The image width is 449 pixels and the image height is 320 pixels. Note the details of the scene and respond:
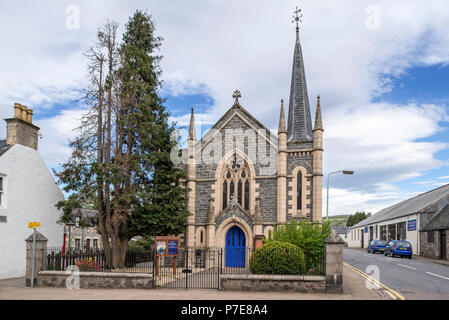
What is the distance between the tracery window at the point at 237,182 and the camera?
960 inches

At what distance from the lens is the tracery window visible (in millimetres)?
24391

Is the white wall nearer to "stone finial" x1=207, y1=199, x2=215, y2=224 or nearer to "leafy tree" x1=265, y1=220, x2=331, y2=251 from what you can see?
"stone finial" x1=207, y1=199, x2=215, y2=224

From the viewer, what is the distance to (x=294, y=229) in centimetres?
1655

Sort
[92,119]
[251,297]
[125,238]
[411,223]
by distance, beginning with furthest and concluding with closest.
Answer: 1. [411,223]
2. [125,238]
3. [92,119]
4. [251,297]

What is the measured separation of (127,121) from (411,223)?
31256 mm

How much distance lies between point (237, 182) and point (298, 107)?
716 cm

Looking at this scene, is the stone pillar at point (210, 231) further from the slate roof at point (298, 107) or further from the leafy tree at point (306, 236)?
the leafy tree at point (306, 236)

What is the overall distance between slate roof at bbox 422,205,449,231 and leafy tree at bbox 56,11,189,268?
22.0 m

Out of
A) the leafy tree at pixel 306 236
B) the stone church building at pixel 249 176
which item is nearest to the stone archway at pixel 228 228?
the stone church building at pixel 249 176

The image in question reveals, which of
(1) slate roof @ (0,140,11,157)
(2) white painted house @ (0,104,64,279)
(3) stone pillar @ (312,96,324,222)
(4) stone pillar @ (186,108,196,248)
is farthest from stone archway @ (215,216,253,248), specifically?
(1) slate roof @ (0,140,11,157)

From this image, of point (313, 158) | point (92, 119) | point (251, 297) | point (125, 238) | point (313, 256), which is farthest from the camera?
point (313, 158)

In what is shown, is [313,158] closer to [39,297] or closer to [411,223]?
[39,297]

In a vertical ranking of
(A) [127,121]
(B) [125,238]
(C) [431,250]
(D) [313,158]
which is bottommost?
(C) [431,250]

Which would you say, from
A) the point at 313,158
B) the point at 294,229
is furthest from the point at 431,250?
the point at 294,229
